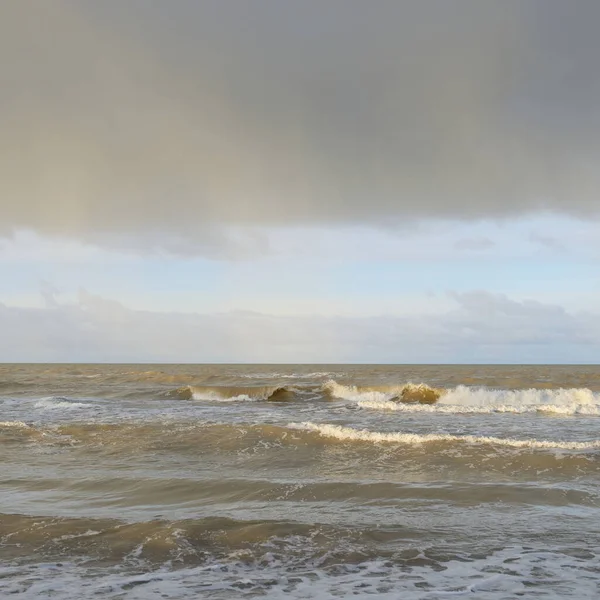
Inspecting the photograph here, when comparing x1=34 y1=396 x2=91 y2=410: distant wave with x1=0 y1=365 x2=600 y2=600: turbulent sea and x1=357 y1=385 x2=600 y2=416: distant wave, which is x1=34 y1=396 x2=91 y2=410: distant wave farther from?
x1=357 y1=385 x2=600 y2=416: distant wave

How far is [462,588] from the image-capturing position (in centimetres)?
646

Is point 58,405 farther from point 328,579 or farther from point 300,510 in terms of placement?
point 328,579

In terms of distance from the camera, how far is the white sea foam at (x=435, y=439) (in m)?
15.7

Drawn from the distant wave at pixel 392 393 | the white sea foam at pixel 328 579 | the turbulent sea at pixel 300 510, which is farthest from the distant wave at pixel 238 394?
the white sea foam at pixel 328 579

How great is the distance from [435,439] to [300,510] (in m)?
7.46

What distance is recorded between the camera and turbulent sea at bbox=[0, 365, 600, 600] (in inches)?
268

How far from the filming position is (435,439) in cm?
1669

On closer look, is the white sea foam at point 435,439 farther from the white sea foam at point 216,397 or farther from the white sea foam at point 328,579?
the white sea foam at point 216,397

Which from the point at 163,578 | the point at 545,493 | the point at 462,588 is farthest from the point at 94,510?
the point at 545,493

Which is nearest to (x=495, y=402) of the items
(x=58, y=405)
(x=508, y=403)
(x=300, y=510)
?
(x=508, y=403)

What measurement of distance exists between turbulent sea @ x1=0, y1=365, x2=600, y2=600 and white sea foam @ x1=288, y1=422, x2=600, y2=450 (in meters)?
0.07

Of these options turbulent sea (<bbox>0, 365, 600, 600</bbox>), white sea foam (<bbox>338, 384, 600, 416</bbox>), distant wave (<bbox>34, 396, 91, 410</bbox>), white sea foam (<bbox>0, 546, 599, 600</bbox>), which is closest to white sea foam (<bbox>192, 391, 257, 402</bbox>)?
white sea foam (<bbox>338, 384, 600, 416</bbox>)

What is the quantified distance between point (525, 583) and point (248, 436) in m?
12.3

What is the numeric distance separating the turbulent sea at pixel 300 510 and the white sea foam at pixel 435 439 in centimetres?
7
